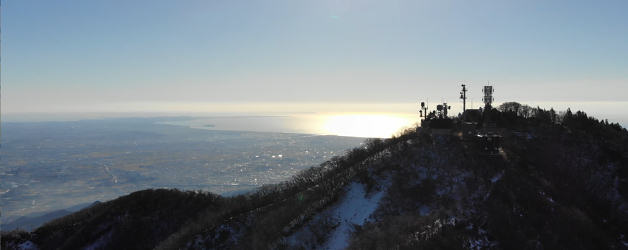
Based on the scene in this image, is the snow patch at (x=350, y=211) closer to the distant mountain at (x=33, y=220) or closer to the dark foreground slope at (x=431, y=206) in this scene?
the dark foreground slope at (x=431, y=206)

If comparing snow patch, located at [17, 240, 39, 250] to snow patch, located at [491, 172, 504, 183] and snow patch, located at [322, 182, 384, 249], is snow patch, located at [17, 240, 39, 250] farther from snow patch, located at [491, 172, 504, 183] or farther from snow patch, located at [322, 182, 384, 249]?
snow patch, located at [491, 172, 504, 183]

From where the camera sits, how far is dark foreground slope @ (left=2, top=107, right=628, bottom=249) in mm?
24250

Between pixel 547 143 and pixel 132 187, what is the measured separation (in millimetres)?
184206

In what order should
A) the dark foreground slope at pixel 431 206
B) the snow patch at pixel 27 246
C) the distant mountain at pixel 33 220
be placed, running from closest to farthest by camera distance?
the dark foreground slope at pixel 431 206 → the snow patch at pixel 27 246 → the distant mountain at pixel 33 220

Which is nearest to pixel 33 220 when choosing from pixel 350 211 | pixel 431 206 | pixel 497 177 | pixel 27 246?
pixel 27 246

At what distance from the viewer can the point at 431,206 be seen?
2870 cm

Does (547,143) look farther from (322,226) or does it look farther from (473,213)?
(322,226)

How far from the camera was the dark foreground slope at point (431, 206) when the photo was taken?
79.6ft

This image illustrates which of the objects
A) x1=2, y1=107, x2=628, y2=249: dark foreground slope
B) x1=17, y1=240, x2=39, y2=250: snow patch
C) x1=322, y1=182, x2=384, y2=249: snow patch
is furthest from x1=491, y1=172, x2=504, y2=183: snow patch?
x1=17, y1=240, x2=39, y2=250: snow patch

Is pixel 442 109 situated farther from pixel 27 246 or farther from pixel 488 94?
pixel 27 246

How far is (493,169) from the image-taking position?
32.6 metres

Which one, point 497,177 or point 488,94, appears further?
point 488,94

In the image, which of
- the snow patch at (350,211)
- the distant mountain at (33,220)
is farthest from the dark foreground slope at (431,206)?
the distant mountain at (33,220)

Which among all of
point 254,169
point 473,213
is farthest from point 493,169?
point 254,169
